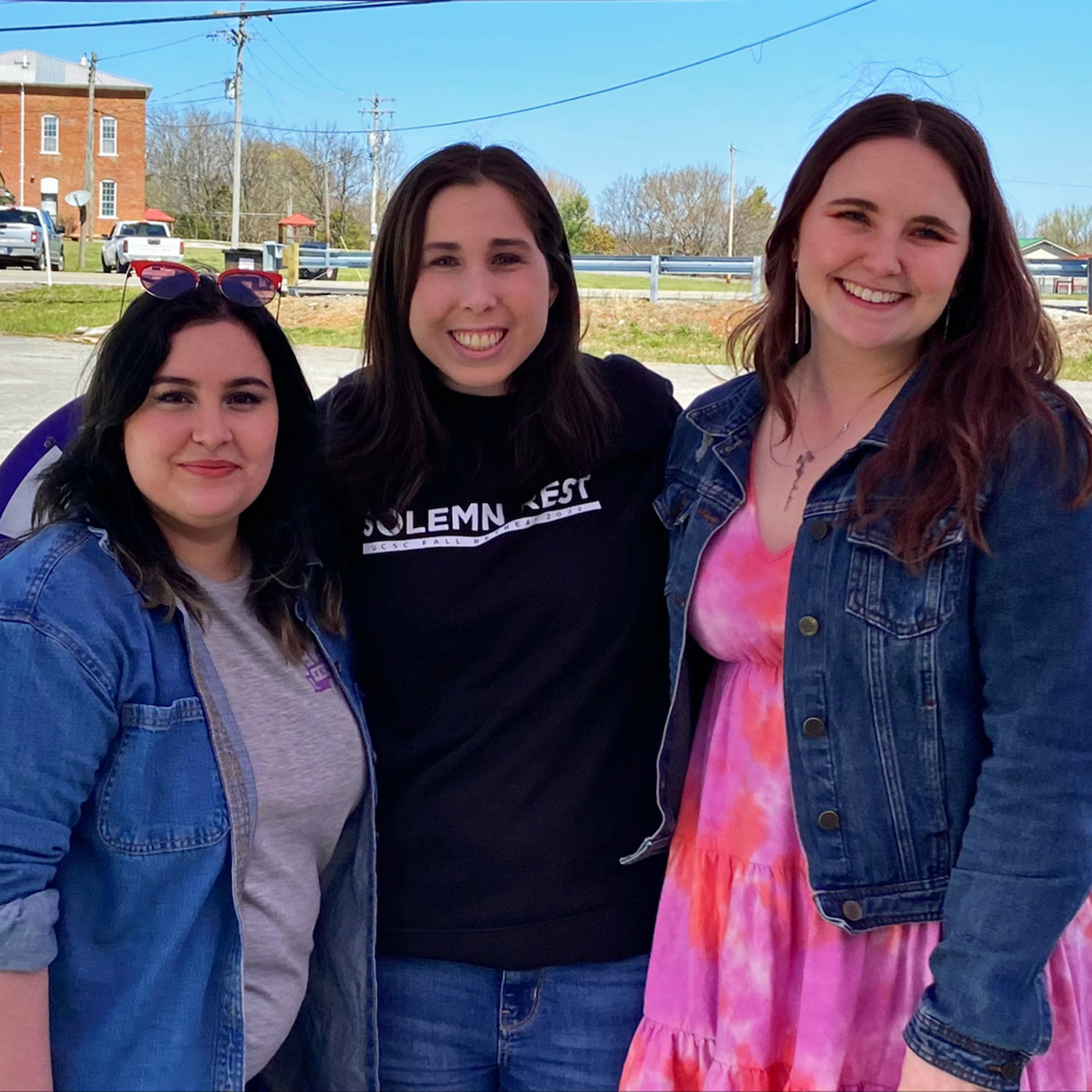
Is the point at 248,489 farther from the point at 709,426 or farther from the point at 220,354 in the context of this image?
the point at 709,426

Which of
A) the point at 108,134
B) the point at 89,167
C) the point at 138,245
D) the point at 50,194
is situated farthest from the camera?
the point at 108,134

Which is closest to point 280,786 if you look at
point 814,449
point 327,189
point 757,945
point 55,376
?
point 757,945

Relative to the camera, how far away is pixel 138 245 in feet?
99.8

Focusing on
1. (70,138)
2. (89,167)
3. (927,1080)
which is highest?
(70,138)

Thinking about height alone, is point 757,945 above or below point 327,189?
below

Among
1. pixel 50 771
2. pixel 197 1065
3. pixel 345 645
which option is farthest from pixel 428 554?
pixel 197 1065

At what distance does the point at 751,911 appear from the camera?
185cm

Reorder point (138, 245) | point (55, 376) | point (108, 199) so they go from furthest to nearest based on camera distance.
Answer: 1. point (108, 199)
2. point (138, 245)
3. point (55, 376)

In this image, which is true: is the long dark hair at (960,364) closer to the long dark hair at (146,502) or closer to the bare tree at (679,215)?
the long dark hair at (146,502)

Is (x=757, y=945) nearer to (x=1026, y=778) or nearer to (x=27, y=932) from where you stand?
(x=1026, y=778)

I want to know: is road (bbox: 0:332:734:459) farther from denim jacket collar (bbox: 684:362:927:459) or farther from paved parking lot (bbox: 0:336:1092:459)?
denim jacket collar (bbox: 684:362:927:459)

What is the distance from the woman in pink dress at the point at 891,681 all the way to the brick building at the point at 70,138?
60.1m

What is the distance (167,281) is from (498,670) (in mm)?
874

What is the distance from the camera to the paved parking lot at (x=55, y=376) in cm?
961
